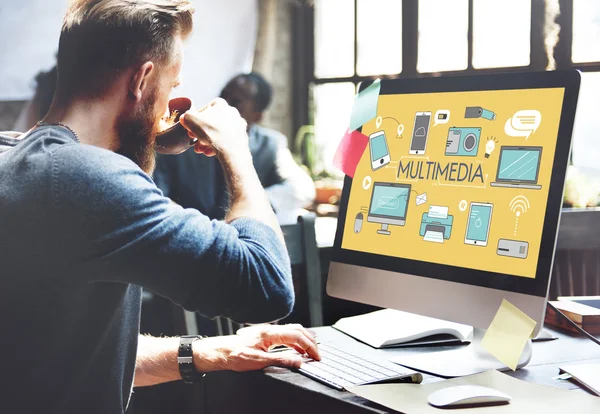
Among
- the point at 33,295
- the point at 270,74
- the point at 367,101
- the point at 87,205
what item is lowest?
the point at 33,295

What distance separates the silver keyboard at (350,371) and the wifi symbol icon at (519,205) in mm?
278

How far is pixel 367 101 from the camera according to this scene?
53.9 inches

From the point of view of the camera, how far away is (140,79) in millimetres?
1140

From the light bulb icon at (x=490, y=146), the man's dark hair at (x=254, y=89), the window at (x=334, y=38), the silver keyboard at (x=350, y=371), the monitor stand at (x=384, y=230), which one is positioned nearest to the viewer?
the silver keyboard at (x=350, y=371)

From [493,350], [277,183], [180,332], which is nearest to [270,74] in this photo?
[277,183]

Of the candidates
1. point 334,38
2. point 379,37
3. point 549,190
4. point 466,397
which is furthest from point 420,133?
point 334,38

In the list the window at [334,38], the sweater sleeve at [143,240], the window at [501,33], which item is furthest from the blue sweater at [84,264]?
the window at [334,38]

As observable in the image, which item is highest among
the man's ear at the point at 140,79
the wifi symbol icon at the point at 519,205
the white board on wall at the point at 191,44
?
the white board on wall at the point at 191,44

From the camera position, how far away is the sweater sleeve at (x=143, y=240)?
0.96 m

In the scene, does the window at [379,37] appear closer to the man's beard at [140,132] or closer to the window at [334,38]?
the window at [334,38]

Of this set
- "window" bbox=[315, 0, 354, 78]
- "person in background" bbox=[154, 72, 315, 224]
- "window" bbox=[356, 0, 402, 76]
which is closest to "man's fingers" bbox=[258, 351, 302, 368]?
"person in background" bbox=[154, 72, 315, 224]

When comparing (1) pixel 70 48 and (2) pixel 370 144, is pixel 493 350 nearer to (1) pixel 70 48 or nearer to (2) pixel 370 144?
(2) pixel 370 144

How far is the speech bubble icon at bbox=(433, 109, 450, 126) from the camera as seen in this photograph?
1.23 m

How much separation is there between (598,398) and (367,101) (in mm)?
644
